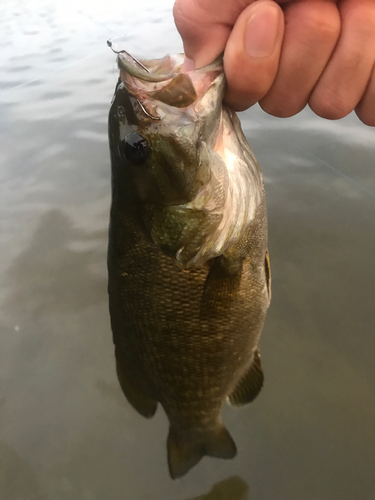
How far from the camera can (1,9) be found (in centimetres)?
439

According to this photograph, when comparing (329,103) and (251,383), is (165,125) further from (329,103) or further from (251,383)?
(251,383)

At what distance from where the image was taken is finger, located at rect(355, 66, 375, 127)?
2.06 ft

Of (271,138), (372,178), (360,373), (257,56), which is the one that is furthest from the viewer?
(271,138)

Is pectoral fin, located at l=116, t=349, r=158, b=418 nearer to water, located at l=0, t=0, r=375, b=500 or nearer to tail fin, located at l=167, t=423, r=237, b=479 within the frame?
tail fin, located at l=167, t=423, r=237, b=479

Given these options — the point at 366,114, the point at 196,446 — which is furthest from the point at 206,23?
the point at 196,446

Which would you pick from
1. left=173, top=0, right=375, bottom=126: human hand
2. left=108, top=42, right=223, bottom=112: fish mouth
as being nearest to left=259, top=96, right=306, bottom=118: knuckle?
left=173, top=0, right=375, bottom=126: human hand

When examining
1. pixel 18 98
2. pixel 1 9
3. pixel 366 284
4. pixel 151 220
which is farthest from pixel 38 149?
pixel 1 9

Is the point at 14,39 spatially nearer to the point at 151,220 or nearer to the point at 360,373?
the point at 151,220

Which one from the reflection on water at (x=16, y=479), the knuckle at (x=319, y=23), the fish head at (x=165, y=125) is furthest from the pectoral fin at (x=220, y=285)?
the reflection on water at (x=16, y=479)

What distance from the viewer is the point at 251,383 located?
1.13 metres

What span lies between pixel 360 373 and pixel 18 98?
296 cm

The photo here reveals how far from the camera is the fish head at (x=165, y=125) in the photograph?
1.92ft

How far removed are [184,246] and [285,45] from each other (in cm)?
39

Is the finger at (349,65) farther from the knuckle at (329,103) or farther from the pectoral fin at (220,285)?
the pectoral fin at (220,285)
